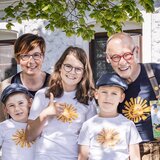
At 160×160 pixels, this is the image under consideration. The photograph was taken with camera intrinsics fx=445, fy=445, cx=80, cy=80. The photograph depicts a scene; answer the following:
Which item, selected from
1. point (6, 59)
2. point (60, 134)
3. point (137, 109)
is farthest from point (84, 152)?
point (6, 59)

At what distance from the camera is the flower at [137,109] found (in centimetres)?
264

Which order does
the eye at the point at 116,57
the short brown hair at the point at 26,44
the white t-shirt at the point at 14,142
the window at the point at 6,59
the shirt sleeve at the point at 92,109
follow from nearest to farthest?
the eye at the point at 116,57 < the shirt sleeve at the point at 92,109 < the white t-shirt at the point at 14,142 < the short brown hair at the point at 26,44 < the window at the point at 6,59

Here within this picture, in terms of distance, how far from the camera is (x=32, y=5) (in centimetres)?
479

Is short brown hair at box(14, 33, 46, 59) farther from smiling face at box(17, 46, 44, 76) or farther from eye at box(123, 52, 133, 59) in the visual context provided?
eye at box(123, 52, 133, 59)

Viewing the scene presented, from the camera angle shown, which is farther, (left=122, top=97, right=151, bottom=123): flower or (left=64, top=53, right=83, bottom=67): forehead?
(left=64, top=53, right=83, bottom=67): forehead

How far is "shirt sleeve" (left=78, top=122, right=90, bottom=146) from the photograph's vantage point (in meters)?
2.60

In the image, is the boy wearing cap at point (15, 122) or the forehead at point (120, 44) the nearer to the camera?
the forehead at point (120, 44)

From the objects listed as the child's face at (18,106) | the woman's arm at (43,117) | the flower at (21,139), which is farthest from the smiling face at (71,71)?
the flower at (21,139)

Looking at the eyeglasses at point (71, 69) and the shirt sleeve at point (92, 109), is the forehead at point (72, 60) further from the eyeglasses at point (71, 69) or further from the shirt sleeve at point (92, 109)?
the shirt sleeve at point (92, 109)

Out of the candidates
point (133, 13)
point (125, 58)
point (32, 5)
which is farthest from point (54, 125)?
point (32, 5)

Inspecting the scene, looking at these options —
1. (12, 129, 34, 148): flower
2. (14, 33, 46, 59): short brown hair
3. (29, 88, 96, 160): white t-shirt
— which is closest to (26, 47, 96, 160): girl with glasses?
(29, 88, 96, 160): white t-shirt

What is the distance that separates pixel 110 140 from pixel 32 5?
261 cm

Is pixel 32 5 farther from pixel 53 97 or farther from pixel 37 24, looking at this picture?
pixel 37 24

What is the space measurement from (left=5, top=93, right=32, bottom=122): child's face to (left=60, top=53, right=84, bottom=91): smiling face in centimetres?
35
